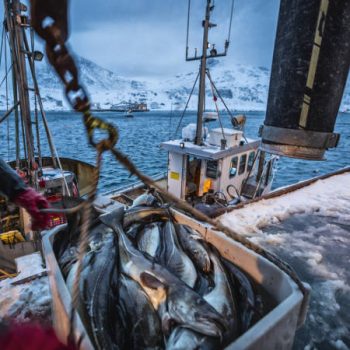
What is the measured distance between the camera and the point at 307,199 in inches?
214

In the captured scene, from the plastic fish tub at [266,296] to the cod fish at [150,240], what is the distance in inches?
24.1

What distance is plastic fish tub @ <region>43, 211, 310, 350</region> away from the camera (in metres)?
1.29

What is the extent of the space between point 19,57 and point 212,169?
6.94m

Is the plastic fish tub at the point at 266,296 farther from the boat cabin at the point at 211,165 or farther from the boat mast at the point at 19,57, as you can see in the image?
the boat cabin at the point at 211,165

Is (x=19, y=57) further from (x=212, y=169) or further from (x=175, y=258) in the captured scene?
(x=212, y=169)

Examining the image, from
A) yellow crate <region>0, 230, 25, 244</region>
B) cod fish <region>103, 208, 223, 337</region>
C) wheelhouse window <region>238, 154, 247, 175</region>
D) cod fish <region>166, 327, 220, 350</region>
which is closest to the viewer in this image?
cod fish <region>166, 327, 220, 350</region>

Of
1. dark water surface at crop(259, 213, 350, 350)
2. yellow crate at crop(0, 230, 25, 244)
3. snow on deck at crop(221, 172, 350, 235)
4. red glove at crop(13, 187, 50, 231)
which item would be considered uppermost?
red glove at crop(13, 187, 50, 231)

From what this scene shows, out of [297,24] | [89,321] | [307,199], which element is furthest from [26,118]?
[307,199]

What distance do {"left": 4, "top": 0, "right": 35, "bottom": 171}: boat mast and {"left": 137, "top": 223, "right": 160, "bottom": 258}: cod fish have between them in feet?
17.1

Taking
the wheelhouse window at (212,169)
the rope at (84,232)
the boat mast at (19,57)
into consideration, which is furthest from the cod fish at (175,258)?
the wheelhouse window at (212,169)

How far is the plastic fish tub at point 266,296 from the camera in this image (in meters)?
1.29

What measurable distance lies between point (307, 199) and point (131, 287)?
482 centimetres

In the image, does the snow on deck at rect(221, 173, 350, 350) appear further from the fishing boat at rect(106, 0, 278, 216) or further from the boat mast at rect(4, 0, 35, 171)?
the boat mast at rect(4, 0, 35, 171)

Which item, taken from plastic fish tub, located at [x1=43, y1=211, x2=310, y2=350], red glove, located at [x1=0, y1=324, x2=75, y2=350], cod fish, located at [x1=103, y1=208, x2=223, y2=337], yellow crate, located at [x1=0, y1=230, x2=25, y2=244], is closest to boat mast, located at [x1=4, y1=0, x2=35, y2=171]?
yellow crate, located at [x1=0, y1=230, x2=25, y2=244]
